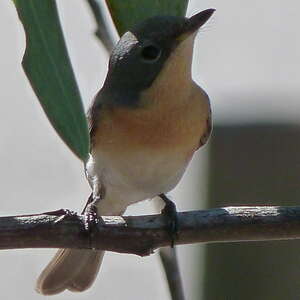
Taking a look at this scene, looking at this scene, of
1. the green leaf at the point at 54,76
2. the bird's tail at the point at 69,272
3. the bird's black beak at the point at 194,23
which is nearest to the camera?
the green leaf at the point at 54,76

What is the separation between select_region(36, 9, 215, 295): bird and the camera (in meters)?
3.03

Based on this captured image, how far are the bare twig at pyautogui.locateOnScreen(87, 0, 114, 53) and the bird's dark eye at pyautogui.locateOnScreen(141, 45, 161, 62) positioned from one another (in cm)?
112

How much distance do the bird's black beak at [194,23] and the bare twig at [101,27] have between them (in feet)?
1.80

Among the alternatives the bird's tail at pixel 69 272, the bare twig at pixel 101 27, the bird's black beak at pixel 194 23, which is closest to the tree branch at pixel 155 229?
the bare twig at pixel 101 27

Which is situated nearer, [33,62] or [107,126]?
[33,62]

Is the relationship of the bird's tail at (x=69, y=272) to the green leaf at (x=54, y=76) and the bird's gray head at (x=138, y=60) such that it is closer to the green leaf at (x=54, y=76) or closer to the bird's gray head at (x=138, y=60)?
the bird's gray head at (x=138, y=60)

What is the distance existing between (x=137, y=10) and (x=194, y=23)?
98 cm

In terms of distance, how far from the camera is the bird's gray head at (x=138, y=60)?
114 inches

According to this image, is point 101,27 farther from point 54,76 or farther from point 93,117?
point 93,117

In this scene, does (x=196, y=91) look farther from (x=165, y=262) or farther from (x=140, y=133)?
(x=165, y=262)

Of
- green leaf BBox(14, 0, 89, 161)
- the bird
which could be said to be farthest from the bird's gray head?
green leaf BBox(14, 0, 89, 161)

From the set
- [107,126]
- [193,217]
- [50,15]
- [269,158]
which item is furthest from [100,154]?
[269,158]

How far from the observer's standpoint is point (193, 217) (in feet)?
6.56

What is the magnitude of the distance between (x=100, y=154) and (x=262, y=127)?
2.19 metres
